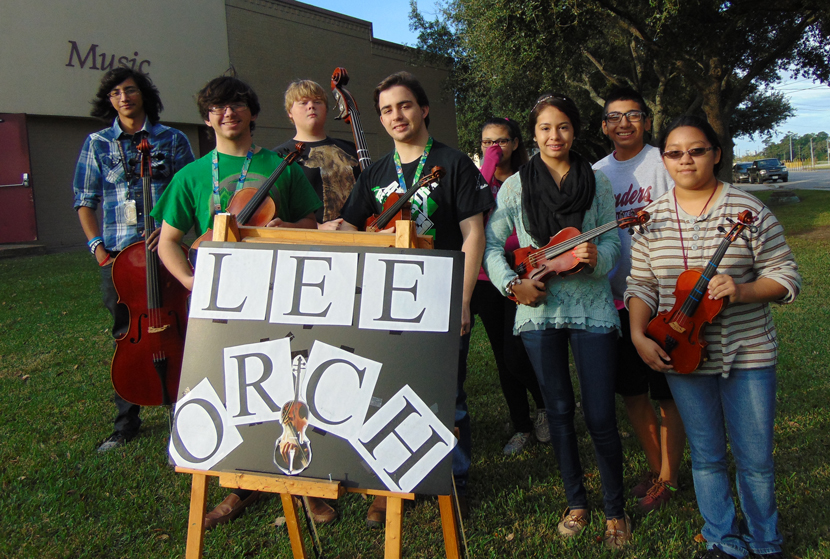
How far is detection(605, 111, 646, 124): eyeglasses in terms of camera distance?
297 cm

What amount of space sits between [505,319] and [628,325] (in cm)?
74

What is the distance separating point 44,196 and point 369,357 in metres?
16.5

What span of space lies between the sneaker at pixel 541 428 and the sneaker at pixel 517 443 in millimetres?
88

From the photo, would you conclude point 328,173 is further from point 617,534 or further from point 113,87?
point 617,534

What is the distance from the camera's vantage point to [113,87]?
3.64 metres

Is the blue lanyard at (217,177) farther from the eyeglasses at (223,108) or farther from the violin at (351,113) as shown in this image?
the violin at (351,113)

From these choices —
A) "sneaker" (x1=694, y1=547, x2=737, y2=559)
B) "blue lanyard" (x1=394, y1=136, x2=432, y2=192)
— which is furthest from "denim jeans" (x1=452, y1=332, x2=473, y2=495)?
"sneaker" (x1=694, y1=547, x2=737, y2=559)

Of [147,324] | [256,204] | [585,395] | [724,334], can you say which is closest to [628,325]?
[585,395]

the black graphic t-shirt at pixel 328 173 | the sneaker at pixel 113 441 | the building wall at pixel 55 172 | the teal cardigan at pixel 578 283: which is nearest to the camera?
the teal cardigan at pixel 578 283

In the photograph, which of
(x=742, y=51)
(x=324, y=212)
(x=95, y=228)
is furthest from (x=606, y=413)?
(x=742, y=51)

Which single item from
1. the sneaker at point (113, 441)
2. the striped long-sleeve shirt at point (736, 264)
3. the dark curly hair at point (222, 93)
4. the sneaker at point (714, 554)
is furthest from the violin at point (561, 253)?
the sneaker at point (113, 441)

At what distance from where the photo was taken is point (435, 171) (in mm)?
2363

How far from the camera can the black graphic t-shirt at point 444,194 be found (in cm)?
271

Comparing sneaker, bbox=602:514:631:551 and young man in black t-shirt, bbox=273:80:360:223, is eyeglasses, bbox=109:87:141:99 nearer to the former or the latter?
young man in black t-shirt, bbox=273:80:360:223
